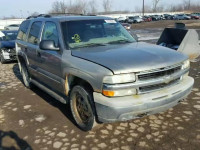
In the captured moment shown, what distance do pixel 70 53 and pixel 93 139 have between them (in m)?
1.48

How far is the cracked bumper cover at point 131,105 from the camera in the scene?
3051 mm

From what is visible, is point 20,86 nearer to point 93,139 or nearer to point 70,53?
point 70,53

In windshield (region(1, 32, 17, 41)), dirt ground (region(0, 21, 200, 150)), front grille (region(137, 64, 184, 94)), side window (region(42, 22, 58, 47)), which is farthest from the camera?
windshield (region(1, 32, 17, 41))

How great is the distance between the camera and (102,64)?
10.4ft

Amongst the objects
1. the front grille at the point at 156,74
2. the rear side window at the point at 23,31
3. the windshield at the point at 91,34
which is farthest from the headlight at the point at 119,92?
the rear side window at the point at 23,31

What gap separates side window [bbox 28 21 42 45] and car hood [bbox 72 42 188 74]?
5.20 feet

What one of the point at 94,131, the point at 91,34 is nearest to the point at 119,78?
the point at 94,131

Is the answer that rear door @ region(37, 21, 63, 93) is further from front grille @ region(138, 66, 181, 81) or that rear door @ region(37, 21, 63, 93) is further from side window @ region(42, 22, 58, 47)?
front grille @ region(138, 66, 181, 81)

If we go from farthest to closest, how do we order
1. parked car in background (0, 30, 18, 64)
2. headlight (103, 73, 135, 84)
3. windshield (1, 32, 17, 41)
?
1. windshield (1, 32, 17, 41)
2. parked car in background (0, 30, 18, 64)
3. headlight (103, 73, 135, 84)

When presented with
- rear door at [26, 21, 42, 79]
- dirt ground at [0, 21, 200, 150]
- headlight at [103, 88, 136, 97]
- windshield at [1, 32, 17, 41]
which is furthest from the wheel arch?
windshield at [1, 32, 17, 41]

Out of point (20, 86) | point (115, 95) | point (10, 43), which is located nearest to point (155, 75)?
point (115, 95)

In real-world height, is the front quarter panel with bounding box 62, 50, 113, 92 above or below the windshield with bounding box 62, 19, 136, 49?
below

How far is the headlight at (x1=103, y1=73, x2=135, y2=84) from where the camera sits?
119 inches

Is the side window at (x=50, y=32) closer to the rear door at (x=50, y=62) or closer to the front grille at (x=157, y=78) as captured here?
the rear door at (x=50, y=62)
